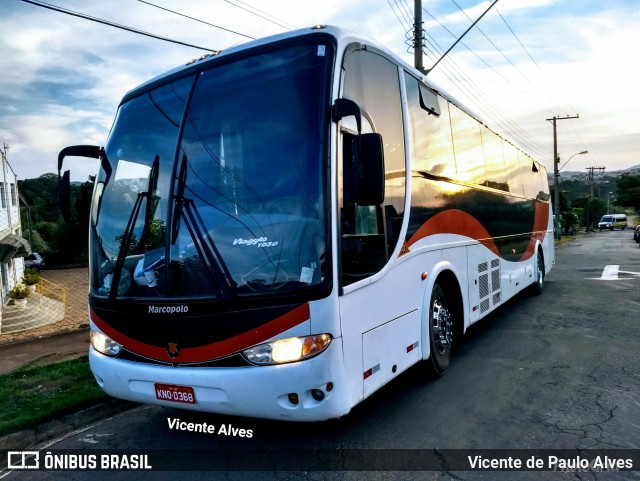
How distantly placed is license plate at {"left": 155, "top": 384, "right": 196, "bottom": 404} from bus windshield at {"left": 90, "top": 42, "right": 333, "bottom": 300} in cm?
68

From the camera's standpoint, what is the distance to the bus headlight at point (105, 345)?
4.24m

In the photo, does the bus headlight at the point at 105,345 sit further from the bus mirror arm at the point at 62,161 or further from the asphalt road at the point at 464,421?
the bus mirror arm at the point at 62,161

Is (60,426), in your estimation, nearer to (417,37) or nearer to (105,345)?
(105,345)

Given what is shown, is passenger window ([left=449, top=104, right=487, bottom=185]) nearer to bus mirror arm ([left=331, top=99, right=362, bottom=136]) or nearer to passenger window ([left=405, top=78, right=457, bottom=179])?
passenger window ([left=405, top=78, right=457, bottom=179])

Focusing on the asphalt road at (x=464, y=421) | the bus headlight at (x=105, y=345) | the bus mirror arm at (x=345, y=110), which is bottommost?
the asphalt road at (x=464, y=421)

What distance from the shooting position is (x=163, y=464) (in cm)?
400

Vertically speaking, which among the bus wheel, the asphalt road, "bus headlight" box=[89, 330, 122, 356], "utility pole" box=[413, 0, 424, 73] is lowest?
the asphalt road

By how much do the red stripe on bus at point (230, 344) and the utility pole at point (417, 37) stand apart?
524 inches

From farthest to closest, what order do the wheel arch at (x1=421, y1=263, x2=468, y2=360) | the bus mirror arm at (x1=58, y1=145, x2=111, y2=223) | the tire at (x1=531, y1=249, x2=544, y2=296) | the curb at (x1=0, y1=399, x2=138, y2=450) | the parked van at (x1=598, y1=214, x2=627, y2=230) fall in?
the parked van at (x1=598, y1=214, x2=627, y2=230), the tire at (x1=531, y1=249, x2=544, y2=296), the wheel arch at (x1=421, y1=263, x2=468, y2=360), the bus mirror arm at (x1=58, y1=145, x2=111, y2=223), the curb at (x1=0, y1=399, x2=138, y2=450)

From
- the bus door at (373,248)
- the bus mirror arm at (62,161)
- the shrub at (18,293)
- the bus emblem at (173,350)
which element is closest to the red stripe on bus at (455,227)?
the bus door at (373,248)

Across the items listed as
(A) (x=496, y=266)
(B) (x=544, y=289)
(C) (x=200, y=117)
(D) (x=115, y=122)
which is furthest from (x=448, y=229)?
(B) (x=544, y=289)

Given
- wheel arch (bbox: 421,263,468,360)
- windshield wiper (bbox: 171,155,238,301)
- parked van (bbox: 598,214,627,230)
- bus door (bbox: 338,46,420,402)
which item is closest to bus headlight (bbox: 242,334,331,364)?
bus door (bbox: 338,46,420,402)

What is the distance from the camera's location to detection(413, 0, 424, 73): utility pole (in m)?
15.4

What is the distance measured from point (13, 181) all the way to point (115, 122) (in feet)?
103
